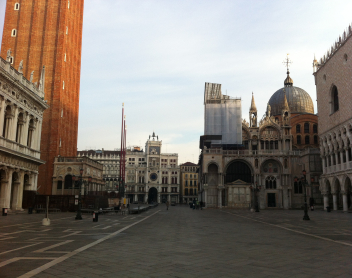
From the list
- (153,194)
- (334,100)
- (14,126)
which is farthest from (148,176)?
(14,126)

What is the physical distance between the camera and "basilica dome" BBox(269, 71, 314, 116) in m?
77.0

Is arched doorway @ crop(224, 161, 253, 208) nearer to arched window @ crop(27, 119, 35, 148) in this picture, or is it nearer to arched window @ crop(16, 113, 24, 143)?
arched window @ crop(27, 119, 35, 148)

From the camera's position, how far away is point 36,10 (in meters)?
51.7

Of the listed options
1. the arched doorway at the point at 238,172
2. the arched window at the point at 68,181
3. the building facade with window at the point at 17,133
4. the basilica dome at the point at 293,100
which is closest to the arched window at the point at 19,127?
the building facade with window at the point at 17,133

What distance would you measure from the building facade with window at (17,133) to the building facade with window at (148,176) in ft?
227

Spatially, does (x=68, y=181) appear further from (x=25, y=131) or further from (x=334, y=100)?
(x=334, y=100)

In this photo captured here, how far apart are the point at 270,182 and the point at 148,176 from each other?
57950 millimetres

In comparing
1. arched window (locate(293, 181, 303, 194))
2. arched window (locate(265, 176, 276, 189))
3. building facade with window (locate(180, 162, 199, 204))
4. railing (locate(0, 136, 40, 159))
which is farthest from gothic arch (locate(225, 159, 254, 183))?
building facade with window (locate(180, 162, 199, 204))

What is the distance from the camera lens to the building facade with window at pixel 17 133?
30.9m

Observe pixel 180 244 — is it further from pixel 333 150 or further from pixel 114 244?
pixel 333 150

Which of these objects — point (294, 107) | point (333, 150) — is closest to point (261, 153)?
point (333, 150)

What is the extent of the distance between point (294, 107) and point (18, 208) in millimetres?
63732

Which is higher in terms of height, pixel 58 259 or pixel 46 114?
pixel 46 114

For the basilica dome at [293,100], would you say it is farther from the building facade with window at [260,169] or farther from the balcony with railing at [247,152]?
the balcony with railing at [247,152]
